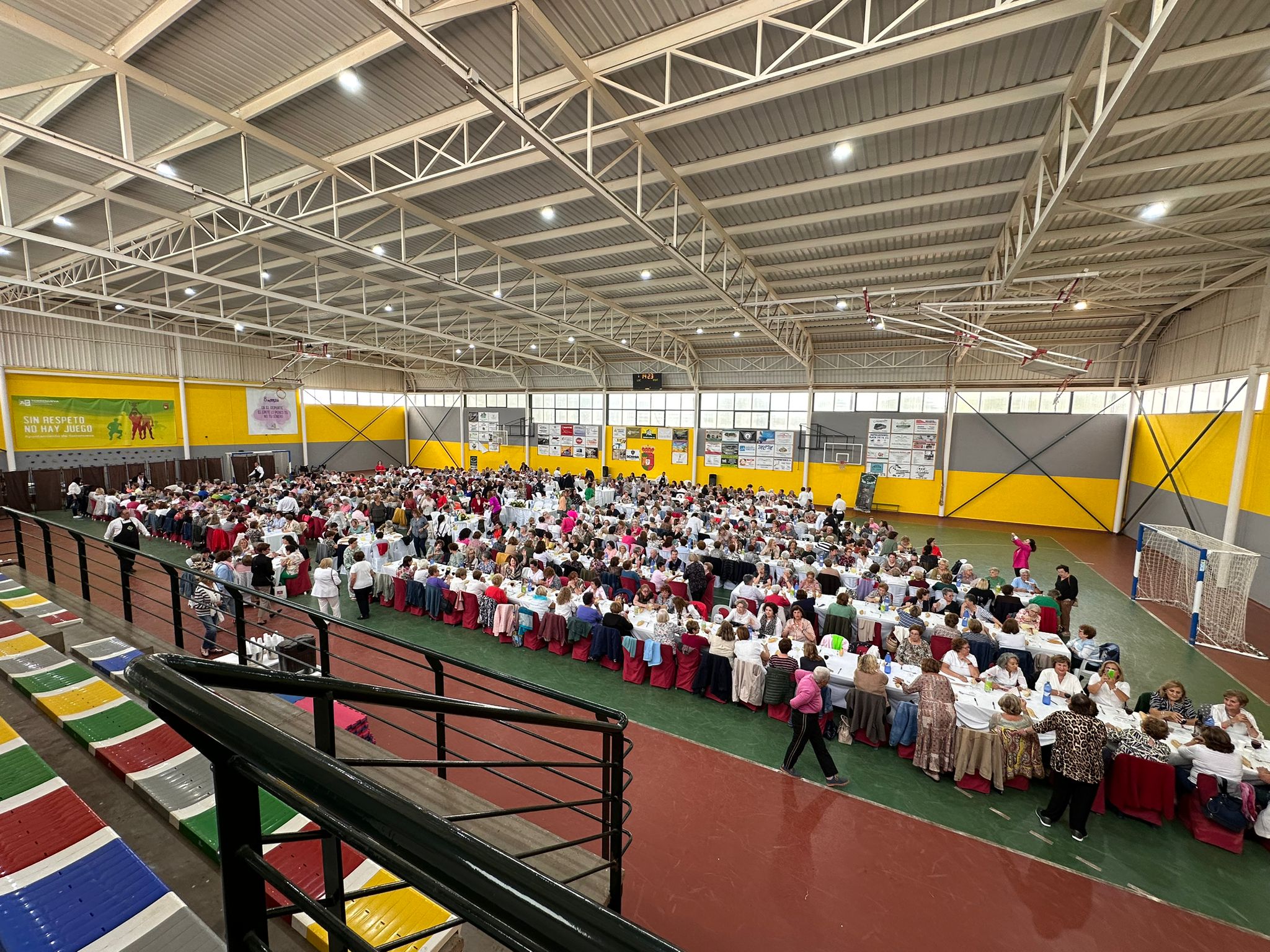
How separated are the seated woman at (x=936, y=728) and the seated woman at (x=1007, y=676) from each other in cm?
102

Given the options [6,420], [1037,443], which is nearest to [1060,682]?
[1037,443]

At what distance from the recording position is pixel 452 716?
6.31m

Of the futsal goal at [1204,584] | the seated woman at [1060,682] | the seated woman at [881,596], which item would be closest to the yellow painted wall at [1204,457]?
the futsal goal at [1204,584]

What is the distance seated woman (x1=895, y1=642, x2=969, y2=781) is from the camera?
6.41 meters

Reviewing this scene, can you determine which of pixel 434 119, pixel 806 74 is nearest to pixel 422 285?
pixel 434 119

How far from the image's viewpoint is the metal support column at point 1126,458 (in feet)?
67.5

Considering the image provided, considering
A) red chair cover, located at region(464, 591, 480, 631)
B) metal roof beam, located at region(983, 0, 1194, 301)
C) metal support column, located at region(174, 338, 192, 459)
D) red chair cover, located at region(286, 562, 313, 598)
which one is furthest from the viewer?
metal support column, located at region(174, 338, 192, 459)

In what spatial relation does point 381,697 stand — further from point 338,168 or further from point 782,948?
point 338,168

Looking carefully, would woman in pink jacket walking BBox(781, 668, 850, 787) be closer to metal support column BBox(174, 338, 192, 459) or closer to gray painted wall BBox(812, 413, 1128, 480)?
gray painted wall BBox(812, 413, 1128, 480)

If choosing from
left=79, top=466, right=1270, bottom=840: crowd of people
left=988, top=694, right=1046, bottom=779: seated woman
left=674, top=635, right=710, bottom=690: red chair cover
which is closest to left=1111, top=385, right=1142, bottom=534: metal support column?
left=79, top=466, right=1270, bottom=840: crowd of people

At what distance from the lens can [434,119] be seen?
27.6 feet

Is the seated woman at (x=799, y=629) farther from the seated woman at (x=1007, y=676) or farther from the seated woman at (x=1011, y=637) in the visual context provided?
the seated woman at (x=1011, y=637)

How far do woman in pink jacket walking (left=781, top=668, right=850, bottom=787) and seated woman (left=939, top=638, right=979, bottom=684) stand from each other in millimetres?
2172

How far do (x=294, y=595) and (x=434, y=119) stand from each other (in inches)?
378
